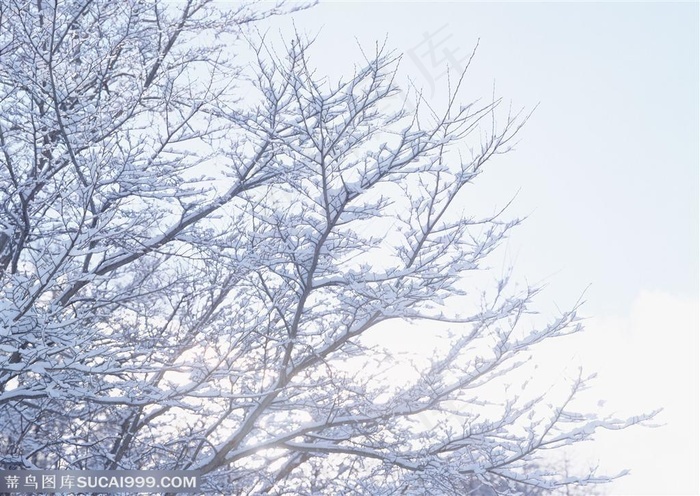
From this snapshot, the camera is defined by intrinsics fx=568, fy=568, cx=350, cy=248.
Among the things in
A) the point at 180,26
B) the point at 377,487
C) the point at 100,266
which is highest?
the point at 180,26

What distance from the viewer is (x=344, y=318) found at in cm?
448

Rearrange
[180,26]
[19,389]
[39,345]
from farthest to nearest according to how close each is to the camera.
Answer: [180,26] < [19,389] < [39,345]

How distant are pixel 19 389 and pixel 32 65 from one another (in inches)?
84.0

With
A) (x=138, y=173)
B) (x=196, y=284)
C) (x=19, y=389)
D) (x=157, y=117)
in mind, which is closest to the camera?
(x=19, y=389)

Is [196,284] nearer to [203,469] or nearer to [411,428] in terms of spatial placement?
[203,469]

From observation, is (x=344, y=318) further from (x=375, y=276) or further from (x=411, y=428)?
(x=411, y=428)

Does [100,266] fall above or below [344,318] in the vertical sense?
above

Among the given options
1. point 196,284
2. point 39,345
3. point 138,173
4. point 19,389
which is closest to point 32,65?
point 138,173

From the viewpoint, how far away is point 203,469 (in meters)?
4.29

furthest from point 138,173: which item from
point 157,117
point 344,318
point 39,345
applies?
point 344,318

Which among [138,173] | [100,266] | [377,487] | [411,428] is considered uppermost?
[138,173]

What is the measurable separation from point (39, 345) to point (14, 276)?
44 centimetres

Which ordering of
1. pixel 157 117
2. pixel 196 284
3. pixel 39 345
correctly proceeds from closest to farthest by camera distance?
pixel 39 345 < pixel 157 117 < pixel 196 284

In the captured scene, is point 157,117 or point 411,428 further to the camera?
point 411,428
